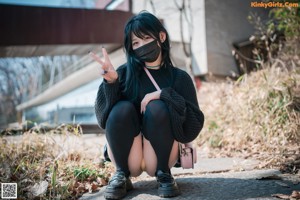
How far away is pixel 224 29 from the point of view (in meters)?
8.05

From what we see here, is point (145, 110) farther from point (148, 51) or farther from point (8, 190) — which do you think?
point (8, 190)

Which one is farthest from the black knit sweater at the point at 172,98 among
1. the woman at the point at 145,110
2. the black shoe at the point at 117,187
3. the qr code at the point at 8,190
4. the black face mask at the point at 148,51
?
the qr code at the point at 8,190

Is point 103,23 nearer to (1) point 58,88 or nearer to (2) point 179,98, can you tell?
(2) point 179,98

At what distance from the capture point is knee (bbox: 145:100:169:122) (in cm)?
174

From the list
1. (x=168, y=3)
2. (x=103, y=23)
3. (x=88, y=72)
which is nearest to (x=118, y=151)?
(x=103, y=23)

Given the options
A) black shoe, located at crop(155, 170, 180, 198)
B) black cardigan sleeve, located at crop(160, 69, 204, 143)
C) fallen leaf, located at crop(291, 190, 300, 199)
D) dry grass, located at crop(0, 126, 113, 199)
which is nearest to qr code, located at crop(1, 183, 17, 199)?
dry grass, located at crop(0, 126, 113, 199)

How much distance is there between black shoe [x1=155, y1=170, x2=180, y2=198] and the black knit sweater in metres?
0.23

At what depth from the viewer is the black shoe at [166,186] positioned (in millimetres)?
1715

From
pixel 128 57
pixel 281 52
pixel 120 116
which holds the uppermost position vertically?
pixel 281 52

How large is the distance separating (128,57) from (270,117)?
80.8 inches

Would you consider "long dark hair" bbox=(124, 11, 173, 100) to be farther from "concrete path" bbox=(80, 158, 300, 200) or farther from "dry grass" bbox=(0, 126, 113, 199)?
"dry grass" bbox=(0, 126, 113, 199)

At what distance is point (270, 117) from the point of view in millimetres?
3324

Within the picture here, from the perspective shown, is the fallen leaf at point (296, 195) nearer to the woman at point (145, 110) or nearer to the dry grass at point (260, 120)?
the woman at point (145, 110)

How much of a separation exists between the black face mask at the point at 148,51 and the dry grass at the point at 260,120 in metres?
1.35
